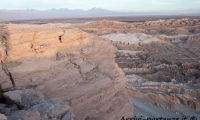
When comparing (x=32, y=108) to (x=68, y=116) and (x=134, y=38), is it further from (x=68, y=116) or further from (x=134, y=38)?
(x=134, y=38)

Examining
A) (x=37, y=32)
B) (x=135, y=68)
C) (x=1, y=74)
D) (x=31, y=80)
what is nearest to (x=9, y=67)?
(x=1, y=74)

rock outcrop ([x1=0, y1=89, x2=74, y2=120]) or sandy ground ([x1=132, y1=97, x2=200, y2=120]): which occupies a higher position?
rock outcrop ([x1=0, y1=89, x2=74, y2=120])

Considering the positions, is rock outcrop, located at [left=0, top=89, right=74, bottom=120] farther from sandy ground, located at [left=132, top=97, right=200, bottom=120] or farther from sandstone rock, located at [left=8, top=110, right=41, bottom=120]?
sandy ground, located at [left=132, top=97, right=200, bottom=120]

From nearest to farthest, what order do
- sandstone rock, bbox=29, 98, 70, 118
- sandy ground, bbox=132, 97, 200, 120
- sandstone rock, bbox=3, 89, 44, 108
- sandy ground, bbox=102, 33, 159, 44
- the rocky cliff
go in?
sandstone rock, bbox=29, 98, 70, 118 → sandstone rock, bbox=3, 89, 44, 108 → the rocky cliff → sandy ground, bbox=132, 97, 200, 120 → sandy ground, bbox=102, 33, 159, 44

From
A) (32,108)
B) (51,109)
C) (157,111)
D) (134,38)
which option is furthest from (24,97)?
(134,38)

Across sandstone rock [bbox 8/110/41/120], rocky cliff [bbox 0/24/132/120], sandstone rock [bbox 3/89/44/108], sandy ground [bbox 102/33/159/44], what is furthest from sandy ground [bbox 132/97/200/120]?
sandy ground [bbox 102/33/159/44]

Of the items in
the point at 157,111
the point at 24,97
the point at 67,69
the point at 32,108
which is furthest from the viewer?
the point at 157,111

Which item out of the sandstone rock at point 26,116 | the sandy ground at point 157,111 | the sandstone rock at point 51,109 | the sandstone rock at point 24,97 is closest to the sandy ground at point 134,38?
the sandy ground at point 157,111

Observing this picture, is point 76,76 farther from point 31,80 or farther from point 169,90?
point 169,90
